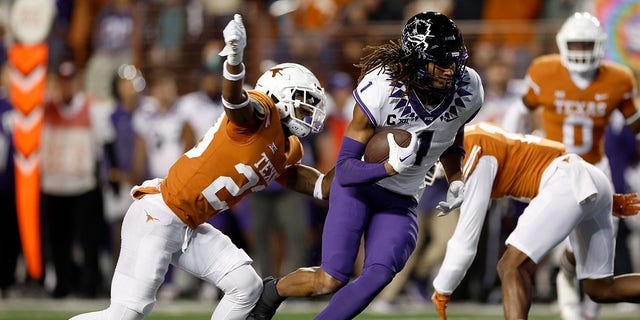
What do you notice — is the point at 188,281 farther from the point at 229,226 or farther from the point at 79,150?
the point at 79,150

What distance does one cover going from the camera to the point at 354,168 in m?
5.71

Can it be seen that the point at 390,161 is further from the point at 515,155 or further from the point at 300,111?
the point at 515,155

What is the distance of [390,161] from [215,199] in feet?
3.04

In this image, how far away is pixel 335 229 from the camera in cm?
595

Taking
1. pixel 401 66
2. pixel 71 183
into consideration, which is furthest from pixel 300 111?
pixel 71 183

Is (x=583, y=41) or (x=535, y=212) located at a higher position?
(x=583, y=41)

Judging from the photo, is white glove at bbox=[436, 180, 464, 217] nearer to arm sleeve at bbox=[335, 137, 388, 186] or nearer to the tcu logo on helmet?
arm sleeve at bbox=[335, 137, 388, 186]

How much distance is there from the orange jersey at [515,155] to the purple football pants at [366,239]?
74 centimetres

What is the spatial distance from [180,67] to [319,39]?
1.48 metres

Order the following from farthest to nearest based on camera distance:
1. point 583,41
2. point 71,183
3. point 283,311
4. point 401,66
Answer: point 71,183 → point 283,311 → point 583,41 → point 401,66

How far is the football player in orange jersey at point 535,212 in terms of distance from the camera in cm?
626

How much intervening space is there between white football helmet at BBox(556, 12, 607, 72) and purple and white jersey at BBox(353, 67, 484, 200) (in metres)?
2.13

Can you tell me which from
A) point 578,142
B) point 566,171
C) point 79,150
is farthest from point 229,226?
point 566,171

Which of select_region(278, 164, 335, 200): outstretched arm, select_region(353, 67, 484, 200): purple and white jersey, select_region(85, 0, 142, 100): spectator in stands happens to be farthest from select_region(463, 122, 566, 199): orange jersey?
select_region(85, 0, 142, 100): spectator in stands
